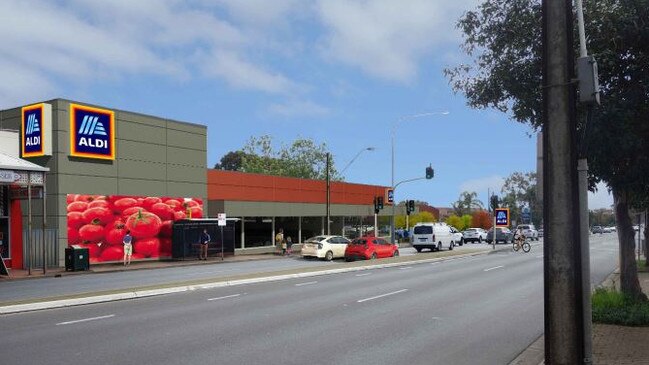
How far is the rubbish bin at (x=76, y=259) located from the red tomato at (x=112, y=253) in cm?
409

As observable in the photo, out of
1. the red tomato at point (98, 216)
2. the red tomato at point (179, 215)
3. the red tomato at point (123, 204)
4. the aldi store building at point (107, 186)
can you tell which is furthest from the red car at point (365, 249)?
the red tomato at point (98, 216)

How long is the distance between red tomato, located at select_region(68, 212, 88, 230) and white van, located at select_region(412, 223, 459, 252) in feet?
78.1

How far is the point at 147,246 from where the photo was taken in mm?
33562

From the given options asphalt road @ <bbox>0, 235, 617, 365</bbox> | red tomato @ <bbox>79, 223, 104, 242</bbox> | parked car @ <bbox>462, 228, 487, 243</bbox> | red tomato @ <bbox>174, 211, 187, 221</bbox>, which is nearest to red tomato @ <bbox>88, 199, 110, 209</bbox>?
red tomato @ <bbox>79, 223, 104, 242</bbox>

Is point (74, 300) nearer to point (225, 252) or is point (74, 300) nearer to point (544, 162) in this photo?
point (544, 162)

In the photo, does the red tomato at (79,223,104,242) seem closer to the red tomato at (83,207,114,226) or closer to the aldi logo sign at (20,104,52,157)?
the red tomato at (83,207,114,226)

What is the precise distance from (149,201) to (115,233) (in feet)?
9.55

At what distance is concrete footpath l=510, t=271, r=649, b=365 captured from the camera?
26.5 ft

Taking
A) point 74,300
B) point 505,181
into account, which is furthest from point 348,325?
point 505,181

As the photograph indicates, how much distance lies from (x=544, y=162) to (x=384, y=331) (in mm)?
5194

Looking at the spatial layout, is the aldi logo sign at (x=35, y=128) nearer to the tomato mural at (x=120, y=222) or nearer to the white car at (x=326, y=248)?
the tomato mural at (x=120, y=222)

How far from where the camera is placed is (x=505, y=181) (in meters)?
125

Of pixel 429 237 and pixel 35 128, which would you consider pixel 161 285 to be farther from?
pixel 429 237

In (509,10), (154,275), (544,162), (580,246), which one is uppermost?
(509,10)
